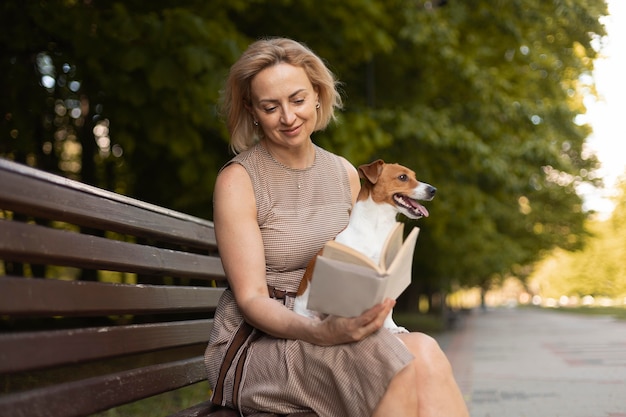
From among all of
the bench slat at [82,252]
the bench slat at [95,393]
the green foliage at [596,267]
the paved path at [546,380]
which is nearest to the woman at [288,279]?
the bench slat at [95,393]

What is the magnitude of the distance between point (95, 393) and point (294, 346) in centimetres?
67

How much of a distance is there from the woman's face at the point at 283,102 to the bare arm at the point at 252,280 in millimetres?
226

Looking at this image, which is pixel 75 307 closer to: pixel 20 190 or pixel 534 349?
pixel 20 190

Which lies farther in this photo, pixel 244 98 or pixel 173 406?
pixel 173 406

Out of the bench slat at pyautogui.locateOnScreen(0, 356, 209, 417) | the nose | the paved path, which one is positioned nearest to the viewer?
the bench slat at pyautogui.locateOnScreen(0, 356, 209, 417)

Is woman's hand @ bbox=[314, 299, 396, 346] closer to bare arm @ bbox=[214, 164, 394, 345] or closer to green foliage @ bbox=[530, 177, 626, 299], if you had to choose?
bare arm @ bbox=[214, 164, 394, 345]

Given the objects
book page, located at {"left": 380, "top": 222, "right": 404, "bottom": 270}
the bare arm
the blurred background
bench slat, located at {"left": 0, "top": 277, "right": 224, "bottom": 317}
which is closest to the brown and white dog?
the bare arm

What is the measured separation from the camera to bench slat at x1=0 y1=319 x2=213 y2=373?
2307 mm

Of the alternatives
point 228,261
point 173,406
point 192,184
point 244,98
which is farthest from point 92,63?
point 228,261

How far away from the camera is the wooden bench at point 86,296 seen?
237 centimetres

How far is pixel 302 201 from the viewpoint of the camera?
3451mm

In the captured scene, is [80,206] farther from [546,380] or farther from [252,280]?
[546,380]

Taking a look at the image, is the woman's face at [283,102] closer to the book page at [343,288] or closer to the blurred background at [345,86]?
the book page at [343,288]

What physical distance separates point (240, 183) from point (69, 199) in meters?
0.76
